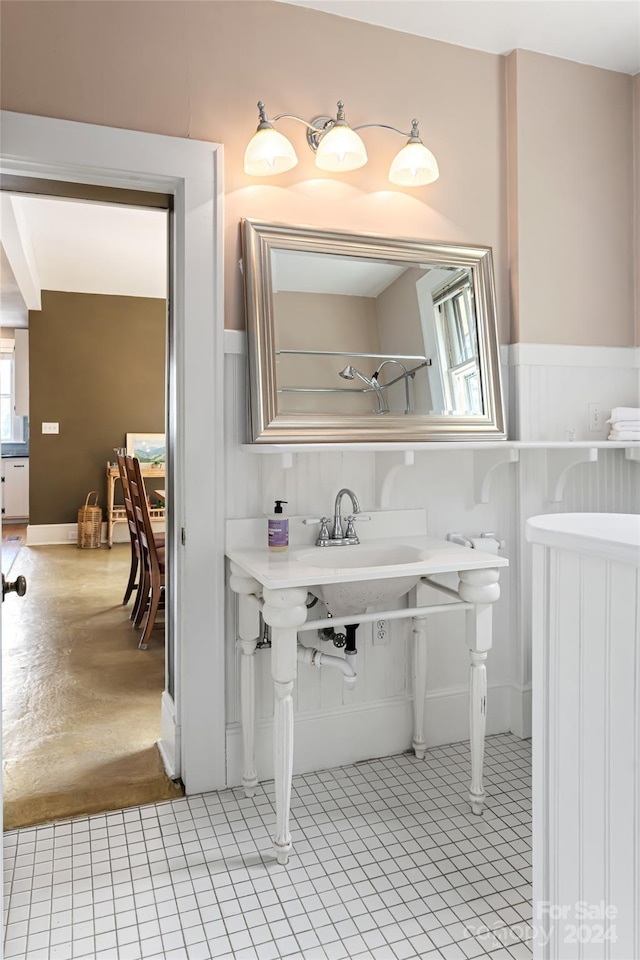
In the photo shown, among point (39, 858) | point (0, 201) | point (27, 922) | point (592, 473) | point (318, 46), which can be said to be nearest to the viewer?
point (27, 922)

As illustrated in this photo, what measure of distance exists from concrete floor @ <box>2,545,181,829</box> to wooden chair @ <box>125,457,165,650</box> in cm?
13

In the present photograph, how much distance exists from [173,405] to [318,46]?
135 cm

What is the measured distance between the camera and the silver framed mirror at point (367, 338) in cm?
216

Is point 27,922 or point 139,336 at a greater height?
point 139,336

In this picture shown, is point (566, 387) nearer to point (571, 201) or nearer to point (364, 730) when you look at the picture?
point (571, 201)

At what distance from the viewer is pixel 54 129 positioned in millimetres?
1949

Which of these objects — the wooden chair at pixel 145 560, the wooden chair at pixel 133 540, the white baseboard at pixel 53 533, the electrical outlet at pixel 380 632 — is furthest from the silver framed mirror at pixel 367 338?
the white baseboard at pixel 53 533

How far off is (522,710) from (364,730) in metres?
0.65

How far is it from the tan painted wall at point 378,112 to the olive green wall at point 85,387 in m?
5.07

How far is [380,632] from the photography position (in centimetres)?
245

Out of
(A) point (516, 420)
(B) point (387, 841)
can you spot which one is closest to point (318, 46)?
(A) point (516, 420)

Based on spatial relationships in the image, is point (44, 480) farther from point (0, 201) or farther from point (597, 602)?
point (597, 602)

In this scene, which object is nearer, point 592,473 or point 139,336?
point 592,473

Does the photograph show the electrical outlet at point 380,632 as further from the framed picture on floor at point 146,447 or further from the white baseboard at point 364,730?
the framed picture on floor at point 146,447
